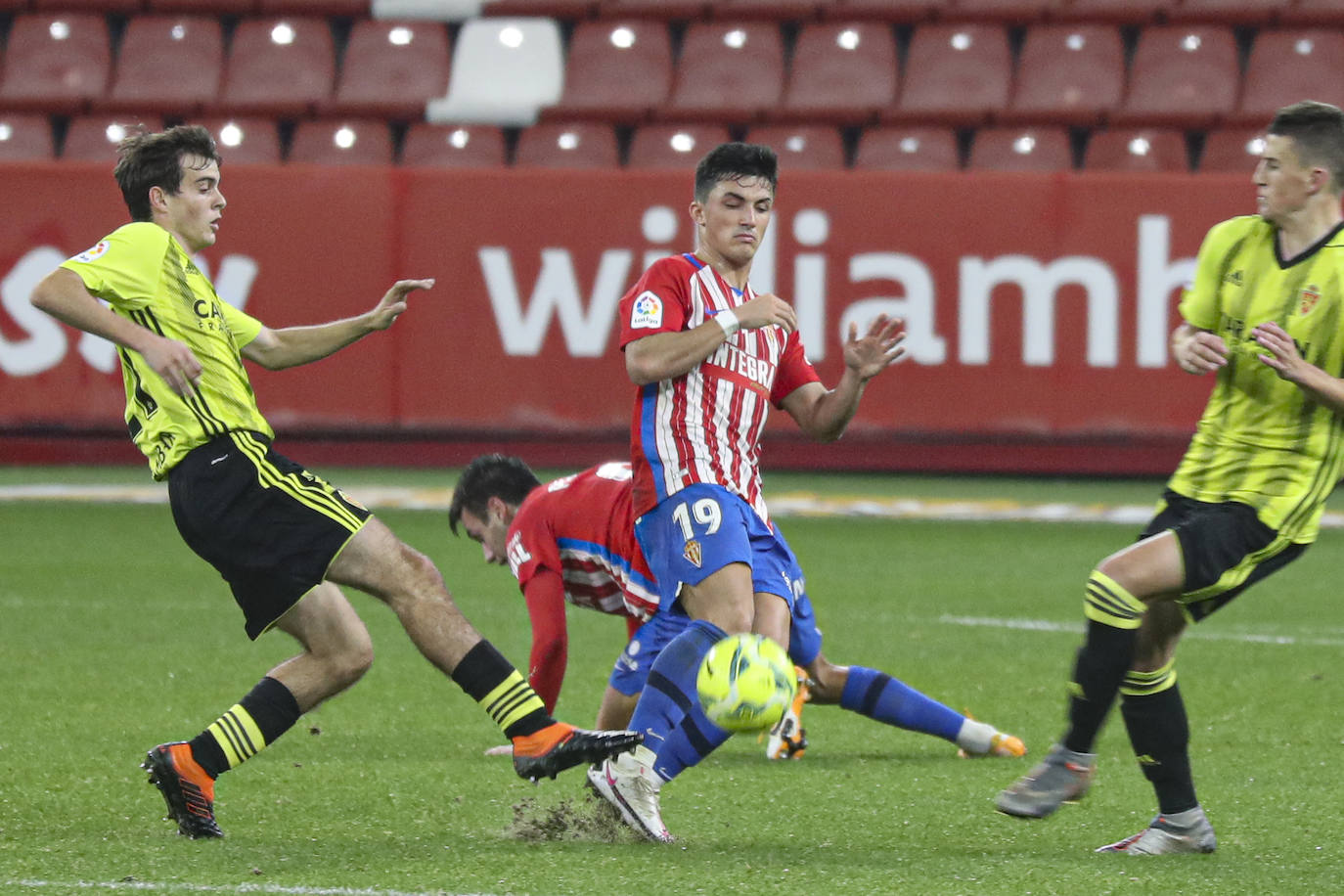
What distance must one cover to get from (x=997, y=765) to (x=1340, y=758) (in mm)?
984

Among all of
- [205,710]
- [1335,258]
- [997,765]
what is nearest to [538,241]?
[205,710]

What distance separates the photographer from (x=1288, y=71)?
1369 centimetres

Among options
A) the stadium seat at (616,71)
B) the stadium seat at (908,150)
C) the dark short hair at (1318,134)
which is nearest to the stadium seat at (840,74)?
the stadium seat at (908,150)

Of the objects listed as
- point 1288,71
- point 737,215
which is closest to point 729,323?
point 737,215

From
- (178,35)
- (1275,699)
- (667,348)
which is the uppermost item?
(178,35)

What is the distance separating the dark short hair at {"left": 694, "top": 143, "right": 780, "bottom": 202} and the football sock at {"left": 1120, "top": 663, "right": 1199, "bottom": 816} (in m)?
1.56

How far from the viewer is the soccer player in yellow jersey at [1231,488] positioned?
4.34 metres

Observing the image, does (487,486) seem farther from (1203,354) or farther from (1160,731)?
(1203,354)

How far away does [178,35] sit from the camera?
46.7ft

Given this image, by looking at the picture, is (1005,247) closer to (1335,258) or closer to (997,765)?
(997,765)

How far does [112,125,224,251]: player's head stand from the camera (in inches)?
189

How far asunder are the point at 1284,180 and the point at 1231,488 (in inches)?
28.3

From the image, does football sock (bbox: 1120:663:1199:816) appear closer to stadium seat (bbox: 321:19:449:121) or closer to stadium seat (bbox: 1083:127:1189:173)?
stadium seat (bbox: 1083:127:1189:173)

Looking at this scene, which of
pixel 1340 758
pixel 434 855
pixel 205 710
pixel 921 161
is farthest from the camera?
pixel 921 161
